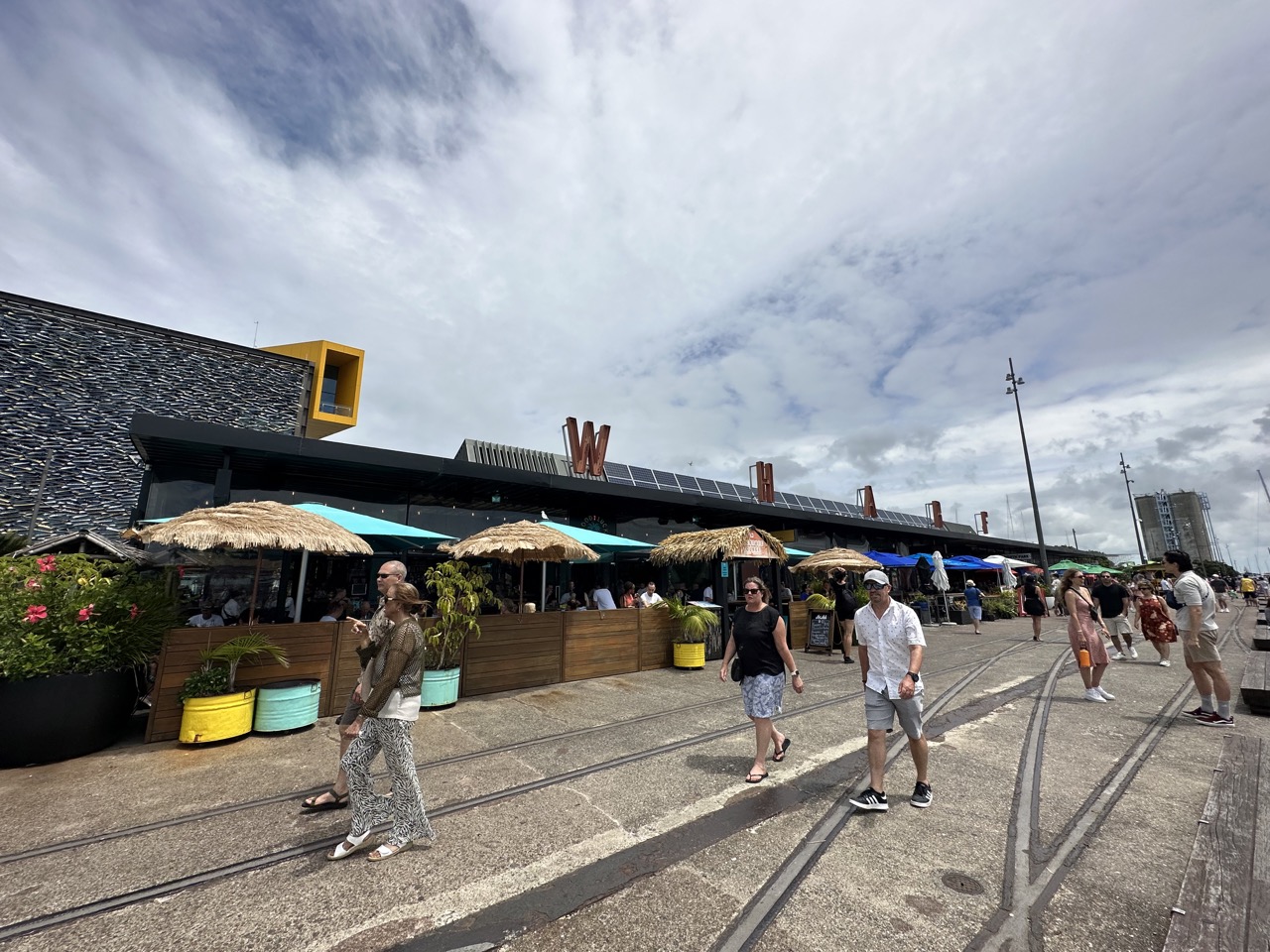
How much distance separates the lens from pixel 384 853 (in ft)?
10.6

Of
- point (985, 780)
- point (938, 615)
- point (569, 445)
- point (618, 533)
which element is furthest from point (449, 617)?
point (938, 615)

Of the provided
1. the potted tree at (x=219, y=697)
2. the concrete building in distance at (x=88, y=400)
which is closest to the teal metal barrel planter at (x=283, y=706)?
the potted tree at (x=219, y=697)

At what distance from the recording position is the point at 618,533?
14641 millimetres

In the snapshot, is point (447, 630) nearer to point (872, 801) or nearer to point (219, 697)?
point (219, 697)

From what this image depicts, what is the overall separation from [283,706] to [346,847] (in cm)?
321

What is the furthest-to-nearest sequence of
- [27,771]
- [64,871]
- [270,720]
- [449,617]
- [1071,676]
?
[1071,676] → [449,617] → [270,720] → [27,771] → [64,871]

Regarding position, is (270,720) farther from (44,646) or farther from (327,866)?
(327,866)

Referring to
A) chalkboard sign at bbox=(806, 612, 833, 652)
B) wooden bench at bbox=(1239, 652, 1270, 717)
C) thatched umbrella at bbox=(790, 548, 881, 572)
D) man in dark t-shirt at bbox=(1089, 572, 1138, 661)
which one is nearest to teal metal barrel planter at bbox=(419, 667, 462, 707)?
chalkboard sign at bbox=(806, 612, 833, 652)

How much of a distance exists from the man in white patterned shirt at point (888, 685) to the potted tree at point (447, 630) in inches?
200

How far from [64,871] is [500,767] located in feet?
9.12

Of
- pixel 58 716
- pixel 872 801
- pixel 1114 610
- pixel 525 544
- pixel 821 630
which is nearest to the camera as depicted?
pixel 872 801

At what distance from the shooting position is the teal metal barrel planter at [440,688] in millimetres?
6777

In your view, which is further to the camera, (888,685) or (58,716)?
(58,716)

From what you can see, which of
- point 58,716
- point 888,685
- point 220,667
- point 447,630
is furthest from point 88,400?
point 888,685
